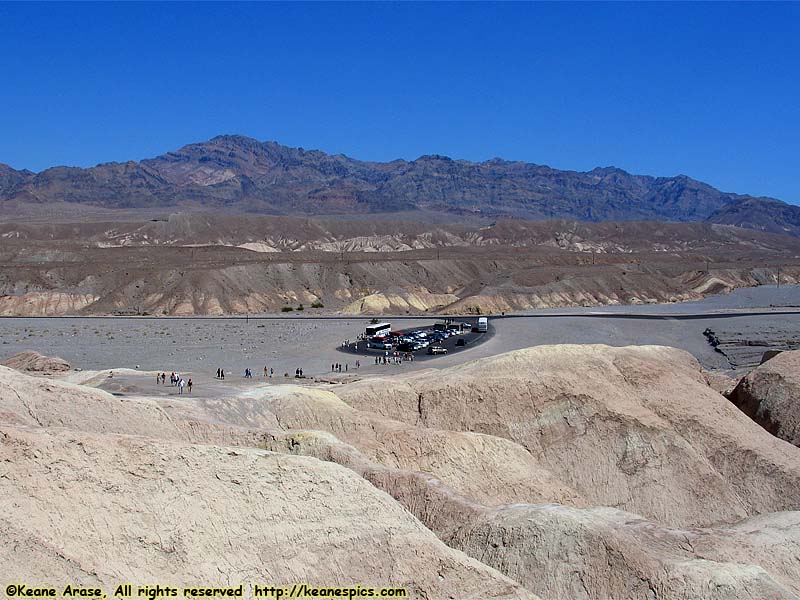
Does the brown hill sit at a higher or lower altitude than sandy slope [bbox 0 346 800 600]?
higher

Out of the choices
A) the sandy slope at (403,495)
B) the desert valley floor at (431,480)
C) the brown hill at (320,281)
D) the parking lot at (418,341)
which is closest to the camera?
the sandy slope at (403,495)

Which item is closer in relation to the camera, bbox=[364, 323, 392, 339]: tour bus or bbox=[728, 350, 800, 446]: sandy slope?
bbox=[728, 350, 800, 446]: sandy slope

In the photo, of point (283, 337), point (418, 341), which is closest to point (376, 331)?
point (418, 341)

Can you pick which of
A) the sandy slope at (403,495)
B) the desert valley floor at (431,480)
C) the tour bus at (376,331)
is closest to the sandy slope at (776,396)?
the desert valley floor at (431,480)

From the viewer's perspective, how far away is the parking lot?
67.9m

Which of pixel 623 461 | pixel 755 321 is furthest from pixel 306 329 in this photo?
pixel 623 461

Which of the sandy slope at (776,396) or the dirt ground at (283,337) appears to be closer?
the sandy slope at (776,396)

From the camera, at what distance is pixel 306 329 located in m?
86.6

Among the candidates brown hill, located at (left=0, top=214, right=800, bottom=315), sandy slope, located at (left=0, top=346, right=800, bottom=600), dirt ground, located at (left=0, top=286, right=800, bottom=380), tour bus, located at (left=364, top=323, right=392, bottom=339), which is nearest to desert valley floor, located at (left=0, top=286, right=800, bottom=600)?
sandy slope, located at (left=0, top=346, right=800, bottom=600)

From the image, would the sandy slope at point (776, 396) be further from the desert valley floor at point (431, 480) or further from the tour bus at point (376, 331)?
the tour bus at point (376, 331)

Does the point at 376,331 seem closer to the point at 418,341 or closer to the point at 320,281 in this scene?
the point at 418,341

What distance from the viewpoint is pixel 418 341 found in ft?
236

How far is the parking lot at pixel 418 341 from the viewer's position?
223 ft

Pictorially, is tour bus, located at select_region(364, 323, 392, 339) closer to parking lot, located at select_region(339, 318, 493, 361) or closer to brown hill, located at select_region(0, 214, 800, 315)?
parking lot, located at select_region(339, 318, 493, 361)
